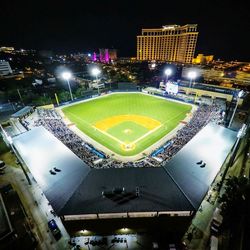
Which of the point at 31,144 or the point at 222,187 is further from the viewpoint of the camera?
the point at 31,144

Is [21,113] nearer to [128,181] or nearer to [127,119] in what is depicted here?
[127,119]

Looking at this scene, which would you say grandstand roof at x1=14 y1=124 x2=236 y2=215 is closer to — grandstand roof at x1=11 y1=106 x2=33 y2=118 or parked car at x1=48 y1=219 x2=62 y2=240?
parked car at x1=48 y1=219 x2=62 y2=240

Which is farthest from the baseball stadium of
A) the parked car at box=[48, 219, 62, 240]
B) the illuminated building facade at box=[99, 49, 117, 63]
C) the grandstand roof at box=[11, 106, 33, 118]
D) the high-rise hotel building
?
the illuminated building facade at box=[99, 49, 117, 63]

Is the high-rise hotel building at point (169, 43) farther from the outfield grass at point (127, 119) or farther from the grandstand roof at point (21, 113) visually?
the grandstand roof at point (21, 113)

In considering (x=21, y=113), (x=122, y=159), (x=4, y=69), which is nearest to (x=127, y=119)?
(x=122, y=159)

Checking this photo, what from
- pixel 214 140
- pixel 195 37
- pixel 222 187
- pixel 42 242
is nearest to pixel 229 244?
pixel 222 187

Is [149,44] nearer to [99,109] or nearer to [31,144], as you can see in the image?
[99,109]
